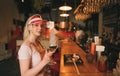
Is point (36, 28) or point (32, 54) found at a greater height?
point (36, 28)

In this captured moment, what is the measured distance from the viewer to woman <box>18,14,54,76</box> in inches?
64.2

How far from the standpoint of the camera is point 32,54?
176 centimetres

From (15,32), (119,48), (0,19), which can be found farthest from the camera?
(15,32)

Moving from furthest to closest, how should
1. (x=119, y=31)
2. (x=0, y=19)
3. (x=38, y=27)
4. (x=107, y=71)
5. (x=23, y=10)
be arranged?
(x=23, y=10) < (x=0, y=19) < (x=119, y=31) < (x=107, y=71) < (x=38, y=27)

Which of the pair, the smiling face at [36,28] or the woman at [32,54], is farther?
the smiling face at [36,28]

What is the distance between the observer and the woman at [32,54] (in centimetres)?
163

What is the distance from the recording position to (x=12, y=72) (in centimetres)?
681

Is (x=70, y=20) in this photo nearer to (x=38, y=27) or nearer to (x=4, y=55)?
(x=4, y=55)

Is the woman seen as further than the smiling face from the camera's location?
No

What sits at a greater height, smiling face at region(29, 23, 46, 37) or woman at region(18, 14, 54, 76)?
smiling face at region(29, 23, 46, 37)

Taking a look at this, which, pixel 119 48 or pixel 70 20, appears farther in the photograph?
pixel 70 20

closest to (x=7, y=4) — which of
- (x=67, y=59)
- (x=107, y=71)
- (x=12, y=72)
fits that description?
(x=12, y=72)

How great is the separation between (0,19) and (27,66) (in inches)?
316

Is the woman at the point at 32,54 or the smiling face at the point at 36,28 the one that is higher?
the smiling face at the point at 36,28
